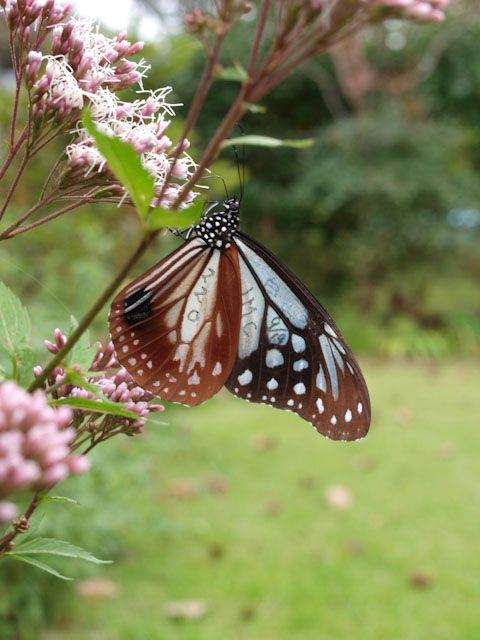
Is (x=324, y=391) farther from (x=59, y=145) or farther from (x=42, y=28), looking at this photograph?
(x=59, y=145)

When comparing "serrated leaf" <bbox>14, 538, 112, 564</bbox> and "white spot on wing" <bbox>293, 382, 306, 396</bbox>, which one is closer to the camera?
"serrated leaf" <bbox>14, 538, 112, 564</bbox>

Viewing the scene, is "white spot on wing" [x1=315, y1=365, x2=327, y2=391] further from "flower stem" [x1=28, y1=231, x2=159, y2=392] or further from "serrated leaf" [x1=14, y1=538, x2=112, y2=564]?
"flower stem" [x1=28, y1=231, x2=159, y2=392]

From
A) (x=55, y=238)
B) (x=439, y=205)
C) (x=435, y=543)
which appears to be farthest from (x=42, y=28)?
(x=439, y=205)

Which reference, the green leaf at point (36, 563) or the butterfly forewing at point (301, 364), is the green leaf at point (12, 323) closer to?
the green leaf at point (36, 563)

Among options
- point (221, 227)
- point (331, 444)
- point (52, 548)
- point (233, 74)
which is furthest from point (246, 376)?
point (331, 444)

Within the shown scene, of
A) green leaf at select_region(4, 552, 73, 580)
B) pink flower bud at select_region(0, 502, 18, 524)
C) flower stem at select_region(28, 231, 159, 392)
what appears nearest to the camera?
pink flower bud at select_region(0, 502, 18, 524)

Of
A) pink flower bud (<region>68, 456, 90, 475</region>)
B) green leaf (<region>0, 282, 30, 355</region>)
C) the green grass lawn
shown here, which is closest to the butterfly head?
green leaf (<region>0, 282, 30, 355</region>)
